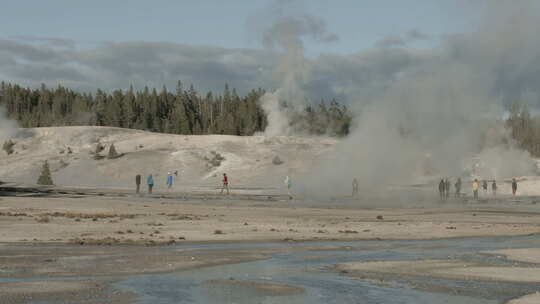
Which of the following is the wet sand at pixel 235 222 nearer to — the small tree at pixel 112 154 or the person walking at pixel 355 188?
the person walking at pixel 355 188

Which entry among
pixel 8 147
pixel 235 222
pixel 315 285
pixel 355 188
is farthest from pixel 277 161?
pixel 315 285

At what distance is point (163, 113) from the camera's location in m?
188

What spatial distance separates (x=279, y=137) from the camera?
383ft

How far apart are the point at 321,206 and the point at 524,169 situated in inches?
2028

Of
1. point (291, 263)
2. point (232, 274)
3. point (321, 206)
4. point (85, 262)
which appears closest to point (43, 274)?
point (85, 262)

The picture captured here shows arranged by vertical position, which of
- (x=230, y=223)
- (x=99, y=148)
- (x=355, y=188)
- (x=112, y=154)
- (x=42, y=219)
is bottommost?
(x=230, y=223)

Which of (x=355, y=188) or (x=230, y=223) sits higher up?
(x=355, y=188)

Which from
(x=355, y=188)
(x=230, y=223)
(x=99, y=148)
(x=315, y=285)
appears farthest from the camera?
(x=99, y=148)

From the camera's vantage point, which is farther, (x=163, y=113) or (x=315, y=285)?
(x=163, y=113)

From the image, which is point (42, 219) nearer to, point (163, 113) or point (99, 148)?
point (99, 148)

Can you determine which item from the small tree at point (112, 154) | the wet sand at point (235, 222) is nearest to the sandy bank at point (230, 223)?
the wet sand at point (235, 222)

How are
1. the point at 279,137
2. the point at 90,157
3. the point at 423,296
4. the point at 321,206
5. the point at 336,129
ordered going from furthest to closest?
the point at 336,129
the point at 279,137
the point at 90,157
the point at 321,206
the point at 423,296

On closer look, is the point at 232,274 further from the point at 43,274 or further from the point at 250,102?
the point at 250,102

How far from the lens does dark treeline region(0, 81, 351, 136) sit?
164 m
